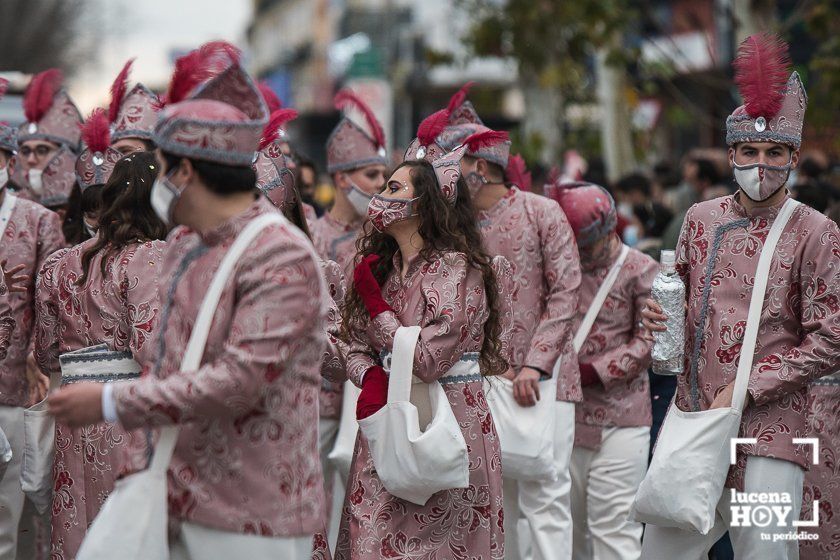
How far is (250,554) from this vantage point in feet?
14.5

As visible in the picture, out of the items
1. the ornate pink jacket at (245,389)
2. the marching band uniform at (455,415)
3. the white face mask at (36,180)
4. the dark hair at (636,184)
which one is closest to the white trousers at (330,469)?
the marching band uniform at (455,415)

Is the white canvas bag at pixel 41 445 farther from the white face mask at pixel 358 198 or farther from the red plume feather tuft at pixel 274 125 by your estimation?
the white face mask at pixel 358 198

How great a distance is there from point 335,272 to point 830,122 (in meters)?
8.86

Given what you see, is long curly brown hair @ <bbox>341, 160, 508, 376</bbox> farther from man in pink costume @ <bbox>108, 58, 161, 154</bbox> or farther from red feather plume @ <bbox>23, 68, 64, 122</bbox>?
red feather plume @ <bbox>23, 68, 64, 122</bbox>

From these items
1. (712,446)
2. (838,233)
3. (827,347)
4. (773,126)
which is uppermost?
(773,126)

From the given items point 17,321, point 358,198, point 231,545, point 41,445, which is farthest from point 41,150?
point 231,545

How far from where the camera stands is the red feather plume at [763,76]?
615 cm

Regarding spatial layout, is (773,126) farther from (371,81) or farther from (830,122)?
(371,81)

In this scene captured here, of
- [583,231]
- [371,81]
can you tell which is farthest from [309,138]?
[583,231]

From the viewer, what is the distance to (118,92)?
8109mm

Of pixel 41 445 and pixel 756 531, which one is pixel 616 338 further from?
pixel 41 445

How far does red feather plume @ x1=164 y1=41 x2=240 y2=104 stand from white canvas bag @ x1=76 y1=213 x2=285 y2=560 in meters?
0.51

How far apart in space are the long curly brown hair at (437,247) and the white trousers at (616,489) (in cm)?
193

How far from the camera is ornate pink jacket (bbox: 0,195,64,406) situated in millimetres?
7023
